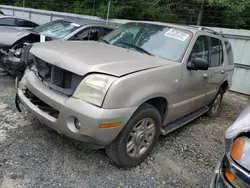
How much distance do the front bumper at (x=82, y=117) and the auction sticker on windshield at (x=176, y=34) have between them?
1543 mm

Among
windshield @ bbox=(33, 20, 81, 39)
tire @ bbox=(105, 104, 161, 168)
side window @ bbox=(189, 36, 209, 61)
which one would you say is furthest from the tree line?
tire @ bbox=(105, 104, 161, 168)

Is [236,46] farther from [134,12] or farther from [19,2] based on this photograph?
[19,2]

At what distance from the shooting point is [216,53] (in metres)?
4.59

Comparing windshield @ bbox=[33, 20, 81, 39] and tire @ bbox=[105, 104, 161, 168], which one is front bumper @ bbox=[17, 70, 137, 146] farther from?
windshield @ bbox=[33, 20, 81, 39]

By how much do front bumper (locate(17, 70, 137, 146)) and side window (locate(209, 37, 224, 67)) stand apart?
7.92ft

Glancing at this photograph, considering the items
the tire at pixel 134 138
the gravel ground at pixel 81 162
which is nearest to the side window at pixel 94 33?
the gravel ground at pixel 81 162

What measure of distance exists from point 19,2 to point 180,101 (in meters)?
18.5

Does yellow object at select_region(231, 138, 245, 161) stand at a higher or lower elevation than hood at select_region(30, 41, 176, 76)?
lower

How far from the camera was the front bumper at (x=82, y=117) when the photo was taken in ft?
7.88

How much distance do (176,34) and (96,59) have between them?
150cm

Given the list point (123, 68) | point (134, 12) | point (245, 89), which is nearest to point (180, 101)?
point (123, 68)

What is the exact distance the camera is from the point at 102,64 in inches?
105

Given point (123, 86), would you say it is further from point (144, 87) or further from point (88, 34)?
point (88, 34)

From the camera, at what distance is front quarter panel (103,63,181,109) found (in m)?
2.45
